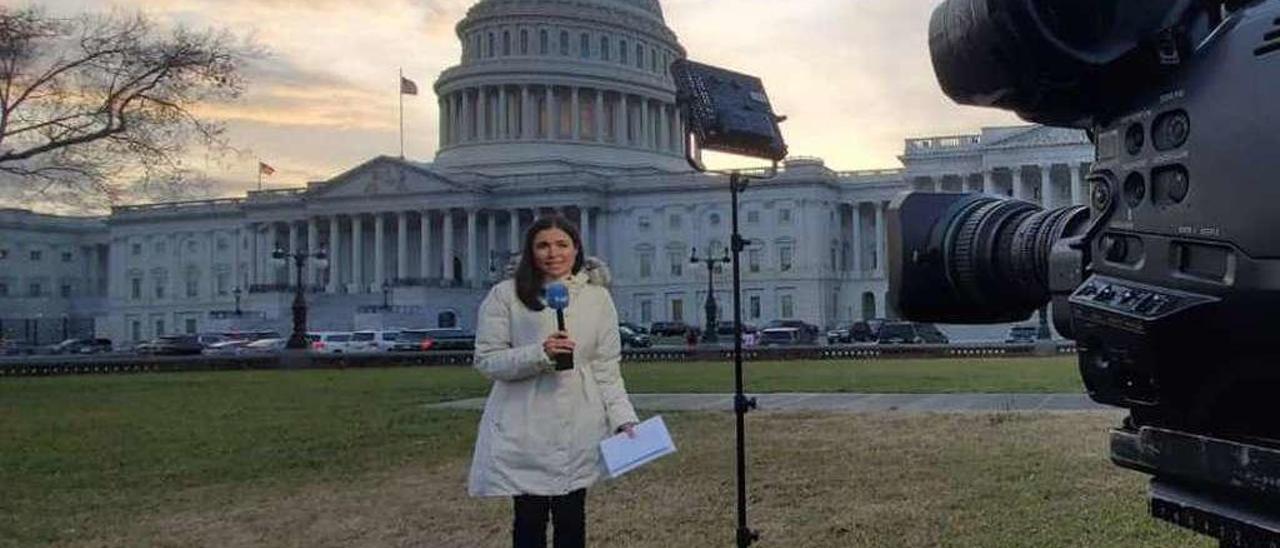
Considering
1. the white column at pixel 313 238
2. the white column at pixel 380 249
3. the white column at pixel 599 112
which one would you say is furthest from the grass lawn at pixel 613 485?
the white column at pixel 599 112

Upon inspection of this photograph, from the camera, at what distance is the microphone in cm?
433

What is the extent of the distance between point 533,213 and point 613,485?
8298cm

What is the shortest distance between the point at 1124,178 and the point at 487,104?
9642 cm

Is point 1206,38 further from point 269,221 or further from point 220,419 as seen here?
point 269,221

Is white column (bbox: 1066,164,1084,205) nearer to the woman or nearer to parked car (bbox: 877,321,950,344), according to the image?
parked car (bbox: 877,321,950,344)

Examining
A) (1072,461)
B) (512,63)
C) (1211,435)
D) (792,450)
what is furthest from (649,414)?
(512,63)

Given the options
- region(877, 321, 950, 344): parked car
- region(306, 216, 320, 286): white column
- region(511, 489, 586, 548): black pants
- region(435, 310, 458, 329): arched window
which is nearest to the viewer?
region(511, 489, 586, 548): black pants

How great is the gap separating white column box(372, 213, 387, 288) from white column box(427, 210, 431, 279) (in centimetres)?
284

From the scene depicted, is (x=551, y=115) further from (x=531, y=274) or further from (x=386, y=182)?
(x=531, y=274)

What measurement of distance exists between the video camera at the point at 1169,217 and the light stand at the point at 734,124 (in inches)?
124

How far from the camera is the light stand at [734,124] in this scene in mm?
5773

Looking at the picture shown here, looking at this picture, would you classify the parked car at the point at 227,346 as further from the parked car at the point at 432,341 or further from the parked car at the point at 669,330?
the parked car at the point at 669,330

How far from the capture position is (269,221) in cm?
9631

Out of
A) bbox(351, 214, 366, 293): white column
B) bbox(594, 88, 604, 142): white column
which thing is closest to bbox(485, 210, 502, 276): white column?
bbox(351, 214, 366, 293): white column
